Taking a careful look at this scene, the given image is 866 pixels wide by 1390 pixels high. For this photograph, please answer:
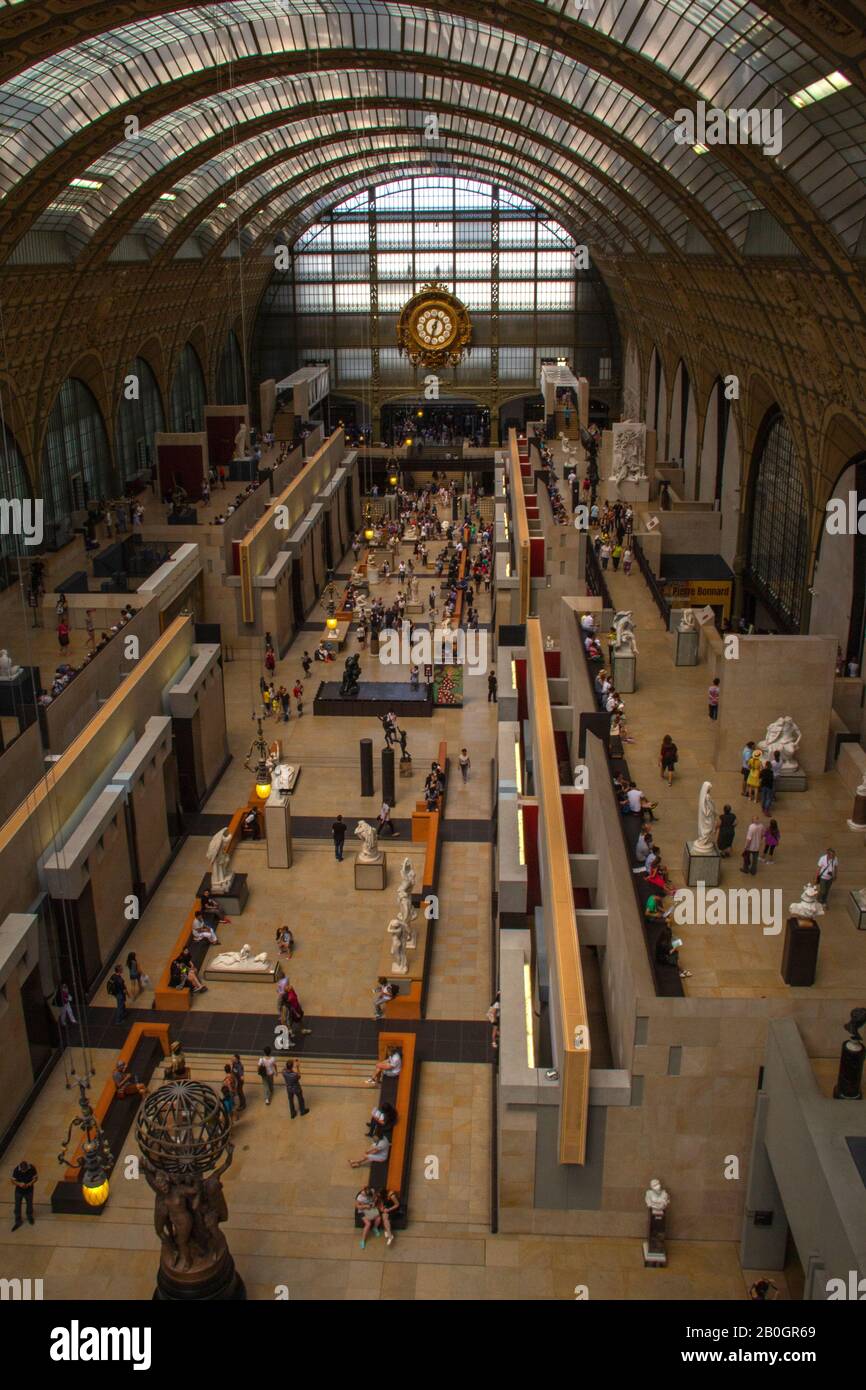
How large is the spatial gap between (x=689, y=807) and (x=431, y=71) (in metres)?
25.3

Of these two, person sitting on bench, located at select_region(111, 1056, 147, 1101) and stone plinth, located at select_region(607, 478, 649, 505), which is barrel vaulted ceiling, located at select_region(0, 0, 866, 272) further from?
person sitting on bench, located at select_region(111, 1056, 147, 1101)

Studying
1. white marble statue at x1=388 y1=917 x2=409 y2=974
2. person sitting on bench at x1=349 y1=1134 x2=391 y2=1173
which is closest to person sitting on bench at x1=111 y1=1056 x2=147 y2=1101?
person sitting on bench at x1=349 y1=1134 x2=391 y2=1173

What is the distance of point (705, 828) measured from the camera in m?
17.2

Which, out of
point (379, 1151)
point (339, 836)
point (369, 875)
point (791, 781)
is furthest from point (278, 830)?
point (791, 781)

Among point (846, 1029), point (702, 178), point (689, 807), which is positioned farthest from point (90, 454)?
point (846, 1029)

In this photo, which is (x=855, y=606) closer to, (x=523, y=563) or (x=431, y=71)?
(x=523, y=563)

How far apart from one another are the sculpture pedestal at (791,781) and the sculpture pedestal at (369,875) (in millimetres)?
8879

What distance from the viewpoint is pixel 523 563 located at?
32.8 meters

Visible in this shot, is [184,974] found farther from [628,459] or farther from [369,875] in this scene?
[628,459]

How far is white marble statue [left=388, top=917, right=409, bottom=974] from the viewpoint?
22281mm

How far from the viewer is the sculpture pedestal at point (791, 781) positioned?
20.5 m

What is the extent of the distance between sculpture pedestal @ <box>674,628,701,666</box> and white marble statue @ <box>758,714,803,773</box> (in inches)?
227

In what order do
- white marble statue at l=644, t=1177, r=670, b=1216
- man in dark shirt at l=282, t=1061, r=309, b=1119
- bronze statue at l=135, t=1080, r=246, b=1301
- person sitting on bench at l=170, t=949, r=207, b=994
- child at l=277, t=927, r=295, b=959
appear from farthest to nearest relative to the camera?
child at l=277, t=927, r=295, b=959 → person sitting on bench at l=170, t=949, r=207, b=994 → man in dark shirt at l=282, t=1061, r=309, b=1119 → white marble statue at l=644, t=1177, r=670, b=1216 → bronze statue at l=135, t=1080, r=246, b=1301

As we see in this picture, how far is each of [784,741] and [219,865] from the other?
11275 mm
